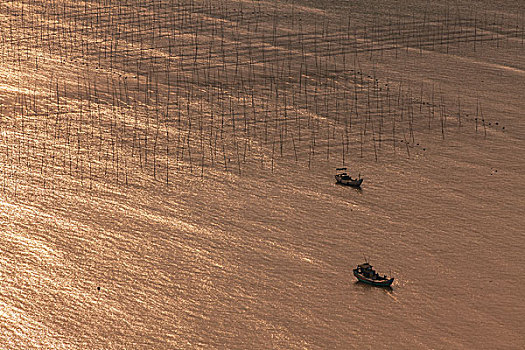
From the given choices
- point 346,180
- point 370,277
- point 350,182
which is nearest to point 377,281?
point 370,277

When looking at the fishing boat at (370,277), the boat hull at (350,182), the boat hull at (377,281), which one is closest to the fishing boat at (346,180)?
the boat hull at (350,182)

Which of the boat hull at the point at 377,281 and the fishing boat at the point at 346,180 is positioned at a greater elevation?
the fishing boat at the point at 346,180

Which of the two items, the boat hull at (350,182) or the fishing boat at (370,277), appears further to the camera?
A: the boat hull at (350,182)

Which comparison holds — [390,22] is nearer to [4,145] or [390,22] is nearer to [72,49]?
[72,49]

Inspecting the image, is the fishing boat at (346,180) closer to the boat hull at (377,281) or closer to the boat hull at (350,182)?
the boat hull at (350,182)

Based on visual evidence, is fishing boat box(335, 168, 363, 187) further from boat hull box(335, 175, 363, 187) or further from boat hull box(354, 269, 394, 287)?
boat hull box(354, 269, 394, 287)

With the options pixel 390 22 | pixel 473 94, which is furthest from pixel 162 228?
pixel 390 22

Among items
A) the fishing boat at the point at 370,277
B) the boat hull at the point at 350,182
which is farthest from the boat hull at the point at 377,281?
the boat hull at the point at 350,182

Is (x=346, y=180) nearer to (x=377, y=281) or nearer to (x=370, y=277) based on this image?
(x=370, y=277)
